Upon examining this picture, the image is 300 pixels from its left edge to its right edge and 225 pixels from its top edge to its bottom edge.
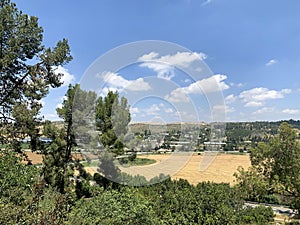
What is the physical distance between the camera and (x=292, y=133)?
10055mm

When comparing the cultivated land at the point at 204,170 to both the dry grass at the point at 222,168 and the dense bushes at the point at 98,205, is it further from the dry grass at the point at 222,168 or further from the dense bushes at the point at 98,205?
the dense bushes at the point at 98,205

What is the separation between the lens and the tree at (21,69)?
26.8 feet

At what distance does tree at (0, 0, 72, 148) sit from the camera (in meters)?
8.18

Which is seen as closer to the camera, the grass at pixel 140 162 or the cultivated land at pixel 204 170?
the cultivated land at pixel 204 170

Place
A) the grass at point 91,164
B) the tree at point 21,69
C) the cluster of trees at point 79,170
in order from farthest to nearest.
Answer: the grass at point 91,164 < the tree at point 21,69 < the cluster of trees at point 79,170

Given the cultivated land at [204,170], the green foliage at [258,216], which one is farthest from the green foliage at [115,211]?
the green foliage at [258,216]

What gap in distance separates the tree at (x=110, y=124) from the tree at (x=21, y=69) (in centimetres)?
209

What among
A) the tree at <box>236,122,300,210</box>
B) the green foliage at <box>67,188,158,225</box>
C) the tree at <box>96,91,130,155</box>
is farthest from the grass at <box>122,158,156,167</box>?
the tree at <box>236,122,300,210</box>

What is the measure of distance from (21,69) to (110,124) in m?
3.78

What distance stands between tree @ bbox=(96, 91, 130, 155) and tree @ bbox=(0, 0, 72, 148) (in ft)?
6.86

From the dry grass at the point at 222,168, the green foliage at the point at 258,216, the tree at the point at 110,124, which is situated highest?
the tree at the point at 110,124

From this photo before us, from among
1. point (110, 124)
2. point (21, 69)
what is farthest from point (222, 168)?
point (21, 69)

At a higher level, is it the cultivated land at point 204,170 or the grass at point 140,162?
the grass at point 140,162

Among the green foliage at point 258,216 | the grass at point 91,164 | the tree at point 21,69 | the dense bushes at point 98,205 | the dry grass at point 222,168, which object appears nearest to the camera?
the dense bushes at point 98,205
